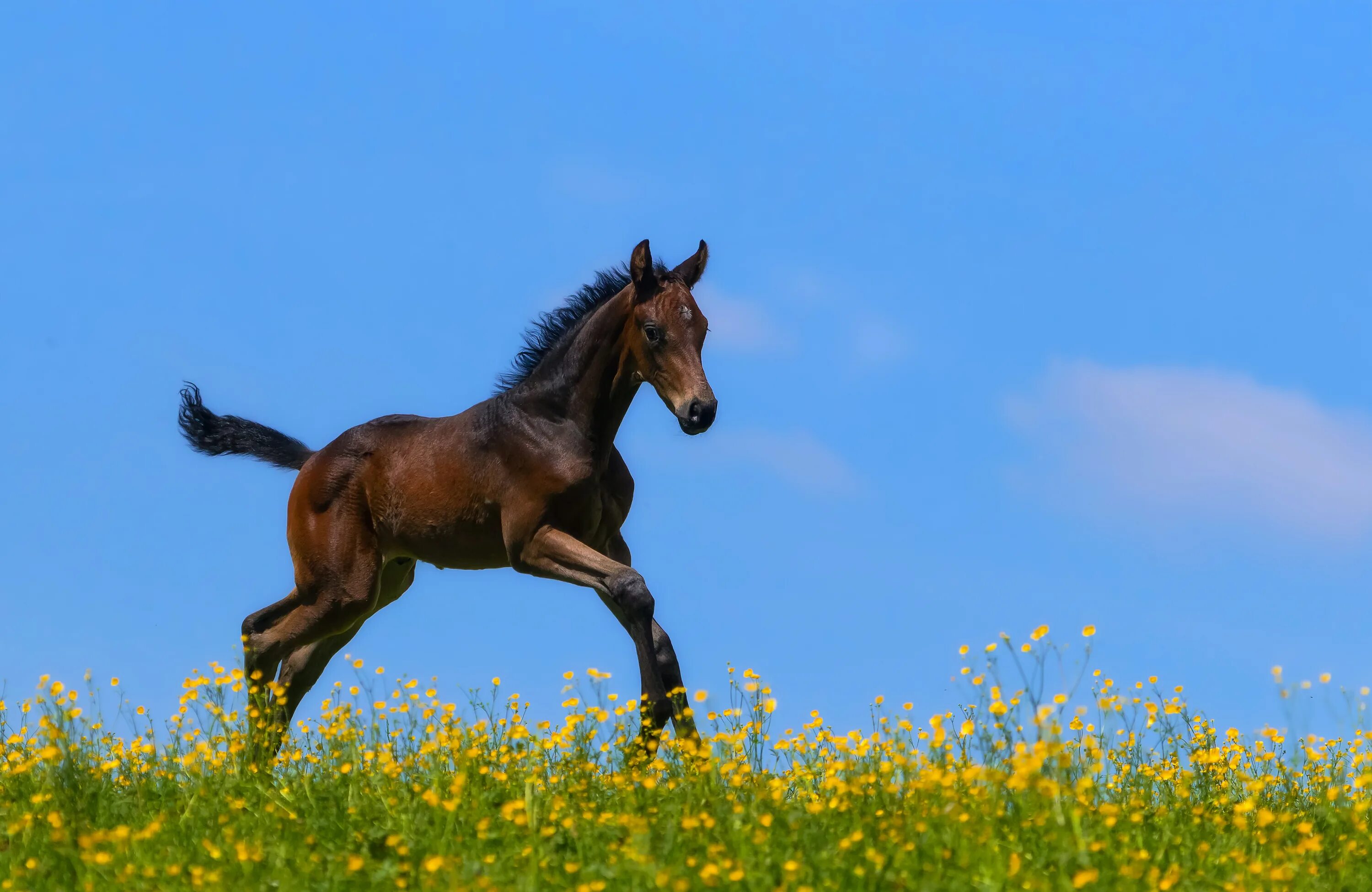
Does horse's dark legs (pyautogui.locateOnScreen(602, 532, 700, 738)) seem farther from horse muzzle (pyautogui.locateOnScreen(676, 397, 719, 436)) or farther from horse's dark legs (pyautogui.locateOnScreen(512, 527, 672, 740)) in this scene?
horse muzzle (pyautogui.locateOnScreen(676, 397, 719, 436))

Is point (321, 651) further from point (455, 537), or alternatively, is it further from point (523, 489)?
point (523, 489)

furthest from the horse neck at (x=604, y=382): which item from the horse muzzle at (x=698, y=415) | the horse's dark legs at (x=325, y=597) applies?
the horse's dark legs at (x=325, y=597)

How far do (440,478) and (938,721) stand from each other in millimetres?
4667

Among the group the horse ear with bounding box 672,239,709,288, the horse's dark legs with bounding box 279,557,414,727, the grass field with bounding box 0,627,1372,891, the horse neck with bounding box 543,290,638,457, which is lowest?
A: the grass field with bounding box 0,627,1372,891

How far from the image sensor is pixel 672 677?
7.93 meters

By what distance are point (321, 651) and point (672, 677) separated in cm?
351

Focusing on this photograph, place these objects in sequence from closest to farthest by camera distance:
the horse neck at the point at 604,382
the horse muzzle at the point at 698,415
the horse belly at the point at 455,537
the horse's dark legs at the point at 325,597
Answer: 1. the horse muzzle at the point at 698,415
2. the horse neck at the point at 604,382
3. the horse belly at the point at 455,537
4. the horse's dark legs at the point at 325,597

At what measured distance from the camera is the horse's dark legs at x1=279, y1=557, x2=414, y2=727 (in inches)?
403

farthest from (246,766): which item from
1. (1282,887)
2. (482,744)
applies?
(1282,887)

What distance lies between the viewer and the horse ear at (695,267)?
9.02 meters

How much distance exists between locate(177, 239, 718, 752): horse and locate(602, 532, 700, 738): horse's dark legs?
0.03 ft

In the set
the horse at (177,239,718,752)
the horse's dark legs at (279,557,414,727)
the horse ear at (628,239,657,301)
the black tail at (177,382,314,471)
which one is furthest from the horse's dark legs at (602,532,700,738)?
the black tail at (177,382,314,471)

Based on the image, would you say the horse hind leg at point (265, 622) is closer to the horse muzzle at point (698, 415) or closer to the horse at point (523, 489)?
the horse at point (523, 489)

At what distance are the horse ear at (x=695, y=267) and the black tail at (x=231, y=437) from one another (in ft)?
12.3
